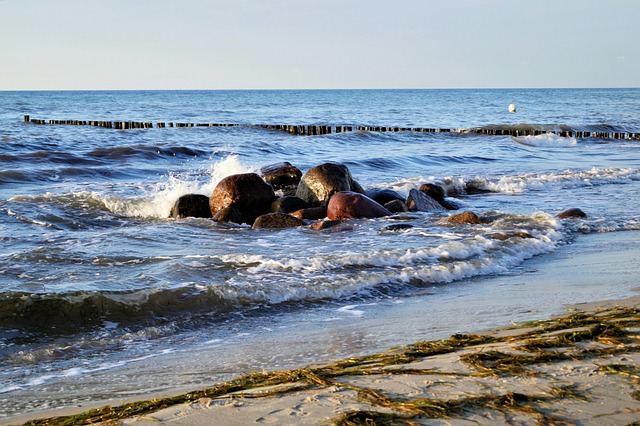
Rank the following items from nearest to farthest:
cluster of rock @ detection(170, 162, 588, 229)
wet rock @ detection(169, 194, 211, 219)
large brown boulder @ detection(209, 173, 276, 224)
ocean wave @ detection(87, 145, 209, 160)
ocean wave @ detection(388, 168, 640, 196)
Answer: cluster of rock @ detection(170, 162, 588, 229) < large brown boulder @ detection(209, 173, 276, 224) < wet rock @ detection(169, 194, 211, 219) < ocean wave @ detection(388, 168, 640, 196) < ocean wave @ detection(87, 145, 209, 160)

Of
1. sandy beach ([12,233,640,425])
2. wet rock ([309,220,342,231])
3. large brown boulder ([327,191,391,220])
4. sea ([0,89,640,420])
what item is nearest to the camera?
sandy beach ([12,233,640,425])

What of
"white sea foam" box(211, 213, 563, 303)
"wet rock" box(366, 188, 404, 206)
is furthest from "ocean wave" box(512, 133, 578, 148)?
"white sea foam" box(211, 213, 563, 303)

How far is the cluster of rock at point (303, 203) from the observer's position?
1012 centimetres

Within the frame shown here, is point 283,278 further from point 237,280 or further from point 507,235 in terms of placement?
point 507,235

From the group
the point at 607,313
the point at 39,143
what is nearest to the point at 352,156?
the point at 39,143

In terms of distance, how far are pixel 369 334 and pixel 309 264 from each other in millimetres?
2377

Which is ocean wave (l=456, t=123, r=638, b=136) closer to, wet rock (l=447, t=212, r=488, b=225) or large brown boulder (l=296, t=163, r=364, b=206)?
large brown boulder (l=296, t=163, r=364, b=206)

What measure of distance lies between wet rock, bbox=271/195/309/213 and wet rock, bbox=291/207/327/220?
268 mm

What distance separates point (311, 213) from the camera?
34.5 ft

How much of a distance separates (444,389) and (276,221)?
6.89m

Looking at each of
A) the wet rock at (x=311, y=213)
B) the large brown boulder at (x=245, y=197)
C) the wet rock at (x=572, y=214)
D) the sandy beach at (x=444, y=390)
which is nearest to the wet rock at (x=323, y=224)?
the wet rock at (x=311, y=213)

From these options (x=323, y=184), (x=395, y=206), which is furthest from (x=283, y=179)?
(x=395, y=206)

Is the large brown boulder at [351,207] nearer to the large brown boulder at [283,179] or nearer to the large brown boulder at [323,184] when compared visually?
the large brown boulder at [323,184]

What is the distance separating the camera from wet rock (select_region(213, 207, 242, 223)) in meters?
10.4
